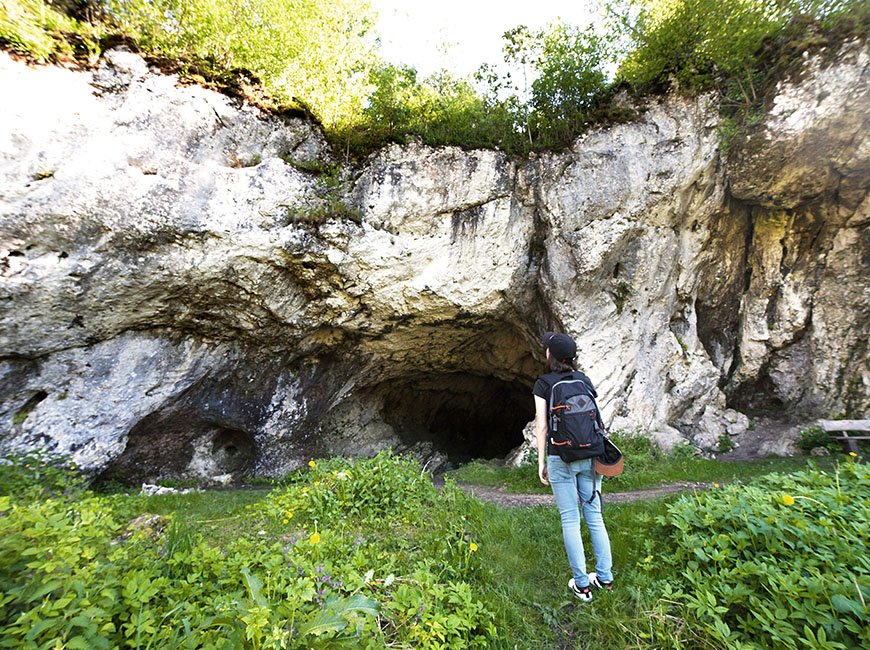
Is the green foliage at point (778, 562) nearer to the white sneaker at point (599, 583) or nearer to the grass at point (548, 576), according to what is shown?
the grass at point (548, 576)

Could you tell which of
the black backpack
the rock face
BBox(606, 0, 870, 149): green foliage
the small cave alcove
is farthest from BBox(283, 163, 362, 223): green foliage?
BBox(606, 0, 870, 149): green foliage

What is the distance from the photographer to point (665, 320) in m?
9.85

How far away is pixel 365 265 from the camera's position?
344 inches

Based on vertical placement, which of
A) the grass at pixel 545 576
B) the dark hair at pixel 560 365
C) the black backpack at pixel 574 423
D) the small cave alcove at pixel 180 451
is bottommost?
the small cave alcove at pixel 180 451

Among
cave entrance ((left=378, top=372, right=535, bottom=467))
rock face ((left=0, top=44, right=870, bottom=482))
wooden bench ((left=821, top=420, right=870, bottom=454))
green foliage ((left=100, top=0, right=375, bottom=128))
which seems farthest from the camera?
cave entrance ((left=378, top=372, right=535, bottom=467))

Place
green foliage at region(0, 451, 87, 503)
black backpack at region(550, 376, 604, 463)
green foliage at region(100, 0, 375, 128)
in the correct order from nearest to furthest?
black backpack at region(550, 376, 604, 463), green foliage at region(0, 451, 87, 503), green foliage at region(100, 0, 375, 128)

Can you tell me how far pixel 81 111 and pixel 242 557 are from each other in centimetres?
802

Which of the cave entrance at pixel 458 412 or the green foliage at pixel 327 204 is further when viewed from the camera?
the cave entrance at pixel 458 412

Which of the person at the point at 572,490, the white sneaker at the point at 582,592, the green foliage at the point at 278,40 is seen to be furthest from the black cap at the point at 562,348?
the green foliage at the point at 278,40

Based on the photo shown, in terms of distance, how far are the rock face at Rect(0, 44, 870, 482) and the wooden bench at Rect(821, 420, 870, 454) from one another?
1098 mm

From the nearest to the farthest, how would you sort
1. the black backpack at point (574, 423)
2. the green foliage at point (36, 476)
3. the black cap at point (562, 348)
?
1. the black backpack at point (574, 423)
2. the black cap at point (562, 348)
3. the green foliage at point (36, 476)

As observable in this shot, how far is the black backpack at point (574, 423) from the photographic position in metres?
2.92

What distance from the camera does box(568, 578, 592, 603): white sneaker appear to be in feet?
9.23

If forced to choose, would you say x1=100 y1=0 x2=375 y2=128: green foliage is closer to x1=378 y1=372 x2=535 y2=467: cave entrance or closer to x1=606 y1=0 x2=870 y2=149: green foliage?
x1=606 y1=0 x2=870 y2=149: green foliage
